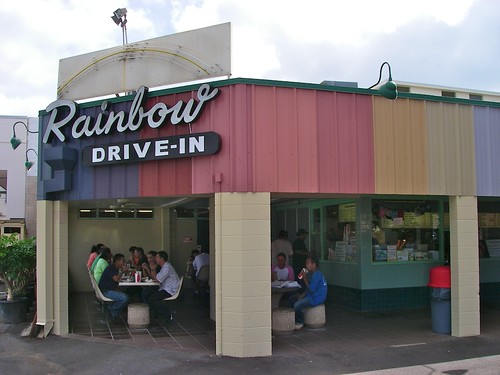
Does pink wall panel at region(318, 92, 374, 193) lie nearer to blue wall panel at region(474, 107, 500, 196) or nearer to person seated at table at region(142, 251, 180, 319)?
blue wall panel at region(474, 107, 500, 196)

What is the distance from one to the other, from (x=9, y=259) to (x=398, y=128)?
7.65m

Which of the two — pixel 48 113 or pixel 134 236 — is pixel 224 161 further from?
pixel 134 236

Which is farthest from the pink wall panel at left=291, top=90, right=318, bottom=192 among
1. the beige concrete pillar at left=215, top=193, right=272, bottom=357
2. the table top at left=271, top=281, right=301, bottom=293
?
the table top at left=271, top=281, right=301, bottom=293

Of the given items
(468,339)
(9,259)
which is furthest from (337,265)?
(9,259)

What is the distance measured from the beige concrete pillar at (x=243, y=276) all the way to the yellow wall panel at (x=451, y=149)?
3.19 meters

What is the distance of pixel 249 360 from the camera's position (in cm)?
775

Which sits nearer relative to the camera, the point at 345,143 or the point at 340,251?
the point at 345,143

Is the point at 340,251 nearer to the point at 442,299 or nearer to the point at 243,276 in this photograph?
the point at 442,299

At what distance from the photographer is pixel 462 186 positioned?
9.41 meters

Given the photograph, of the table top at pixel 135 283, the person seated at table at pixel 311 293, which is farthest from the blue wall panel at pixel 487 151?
the table top at pixel 135 283

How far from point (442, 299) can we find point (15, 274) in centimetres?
804

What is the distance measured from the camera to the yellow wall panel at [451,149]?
30.4 feet

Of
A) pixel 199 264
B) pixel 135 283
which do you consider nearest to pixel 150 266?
→ pixel 135 283

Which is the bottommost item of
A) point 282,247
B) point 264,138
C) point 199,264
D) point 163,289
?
point 163,289
